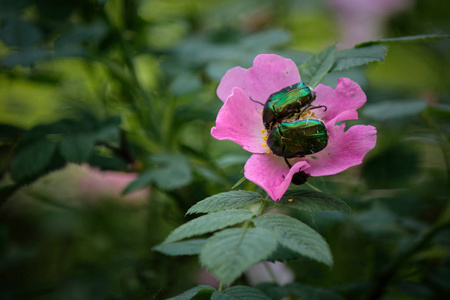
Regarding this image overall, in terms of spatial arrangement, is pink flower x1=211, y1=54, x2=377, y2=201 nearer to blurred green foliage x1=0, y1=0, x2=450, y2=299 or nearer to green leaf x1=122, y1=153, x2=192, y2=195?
blurred green foliage x1=0, y1=0, x2=450, y2=299

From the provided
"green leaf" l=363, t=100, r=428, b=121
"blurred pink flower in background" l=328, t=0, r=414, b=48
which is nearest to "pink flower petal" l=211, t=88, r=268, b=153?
"green leaf" l=363, t=100, r=428, b=121

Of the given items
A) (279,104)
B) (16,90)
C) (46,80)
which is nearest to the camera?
(279,104)

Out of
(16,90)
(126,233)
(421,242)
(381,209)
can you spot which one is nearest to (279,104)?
(421,242)

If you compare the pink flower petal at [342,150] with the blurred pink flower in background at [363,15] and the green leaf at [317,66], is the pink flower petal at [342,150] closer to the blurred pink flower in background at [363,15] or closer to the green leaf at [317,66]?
the green leaf at [317,66]

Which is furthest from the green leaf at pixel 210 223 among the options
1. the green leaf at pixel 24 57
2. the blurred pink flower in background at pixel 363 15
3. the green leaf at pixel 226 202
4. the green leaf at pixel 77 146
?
the blurred pink flower in background at pixel 363 15

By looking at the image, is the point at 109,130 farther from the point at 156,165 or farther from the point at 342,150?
the point at 342,150

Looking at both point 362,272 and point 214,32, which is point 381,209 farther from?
point 214,32

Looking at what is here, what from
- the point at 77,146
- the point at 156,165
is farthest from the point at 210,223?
the point at 156,165
